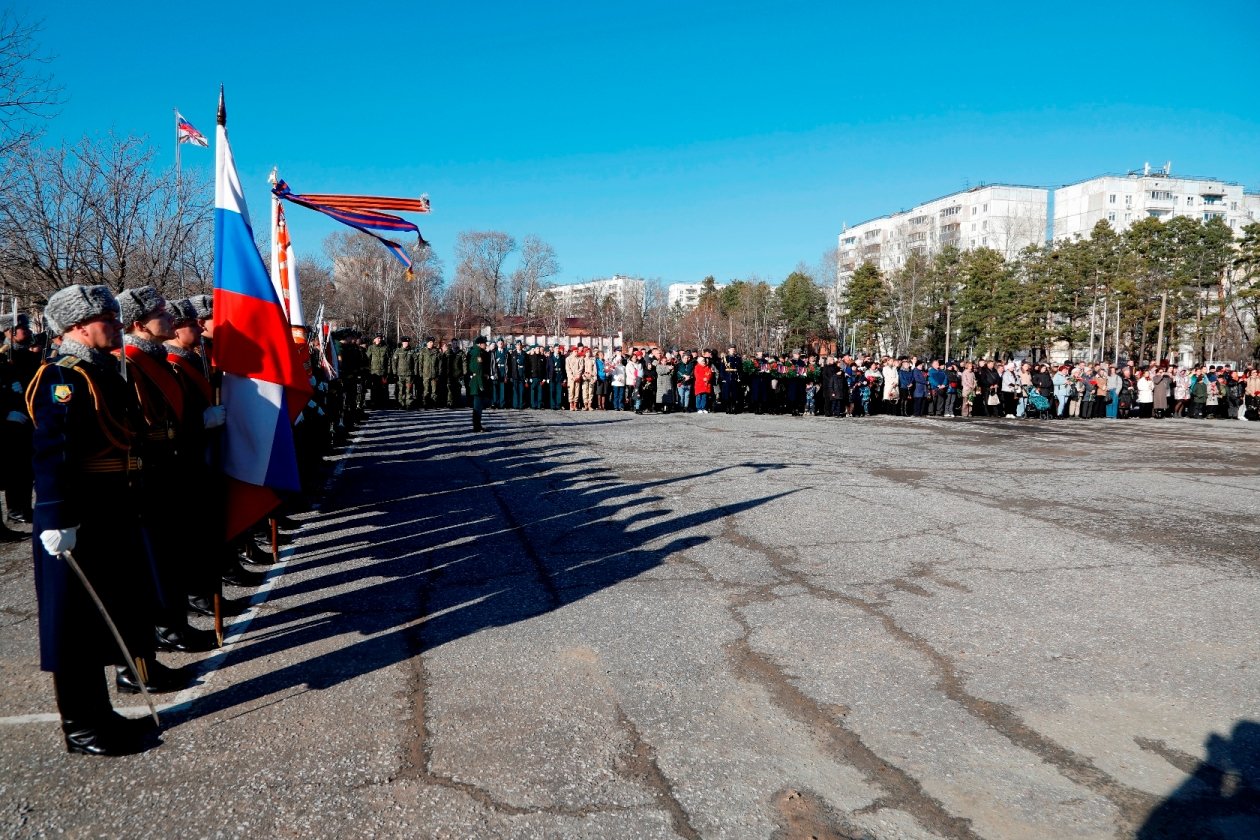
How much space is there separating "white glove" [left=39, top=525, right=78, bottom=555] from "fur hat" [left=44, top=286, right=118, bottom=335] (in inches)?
38.0

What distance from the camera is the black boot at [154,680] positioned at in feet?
13.2

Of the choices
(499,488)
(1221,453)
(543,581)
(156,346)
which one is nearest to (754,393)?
(1221,453)

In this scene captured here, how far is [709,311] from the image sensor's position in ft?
303

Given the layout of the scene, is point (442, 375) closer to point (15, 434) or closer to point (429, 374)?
point (429, 374)

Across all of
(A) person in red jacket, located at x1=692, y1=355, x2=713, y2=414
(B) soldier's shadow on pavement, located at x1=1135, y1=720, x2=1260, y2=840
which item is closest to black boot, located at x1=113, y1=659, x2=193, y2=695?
(B) soldier's shadow on pavement, located at x1=1135, y1=720, x2=1260, y2=840

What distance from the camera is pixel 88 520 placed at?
3.65 meters

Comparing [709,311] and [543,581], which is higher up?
[709,311]

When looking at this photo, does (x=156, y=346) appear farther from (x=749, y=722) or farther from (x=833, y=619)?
(x=833, y=619)

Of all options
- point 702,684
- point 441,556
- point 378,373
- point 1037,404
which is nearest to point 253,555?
point 441,556

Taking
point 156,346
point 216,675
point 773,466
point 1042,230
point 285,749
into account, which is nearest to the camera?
point 285,749

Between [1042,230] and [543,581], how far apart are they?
8366cm

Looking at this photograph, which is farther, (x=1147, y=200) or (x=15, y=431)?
(x=1147, y=200)

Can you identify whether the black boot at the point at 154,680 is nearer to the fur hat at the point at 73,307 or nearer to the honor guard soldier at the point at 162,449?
the honor guard soldier at the point at 162,449

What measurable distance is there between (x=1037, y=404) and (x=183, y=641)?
25.6m
